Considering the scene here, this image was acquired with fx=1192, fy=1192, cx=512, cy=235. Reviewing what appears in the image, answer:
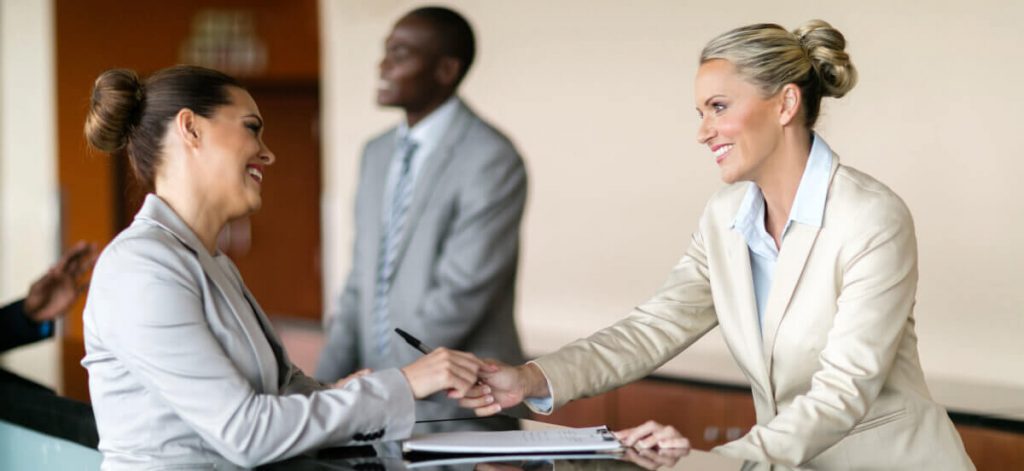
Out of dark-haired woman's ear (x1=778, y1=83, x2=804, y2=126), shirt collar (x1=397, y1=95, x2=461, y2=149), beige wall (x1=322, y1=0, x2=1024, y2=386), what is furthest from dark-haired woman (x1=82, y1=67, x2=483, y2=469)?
shirt collar (x1=397, y1=95, x2=461, y2=149)

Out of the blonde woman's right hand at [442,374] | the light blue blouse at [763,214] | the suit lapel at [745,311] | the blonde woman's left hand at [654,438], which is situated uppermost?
the light blue blouse at [763,214]

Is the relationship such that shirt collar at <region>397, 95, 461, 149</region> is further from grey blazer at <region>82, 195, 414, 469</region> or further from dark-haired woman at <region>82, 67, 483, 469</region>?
grey blazer at <region>82, 195, 414, 469</region>

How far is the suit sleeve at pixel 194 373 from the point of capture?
1880mm

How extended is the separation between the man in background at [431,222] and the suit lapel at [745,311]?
1.48 meters

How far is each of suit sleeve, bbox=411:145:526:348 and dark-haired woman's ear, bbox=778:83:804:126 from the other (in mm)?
1616

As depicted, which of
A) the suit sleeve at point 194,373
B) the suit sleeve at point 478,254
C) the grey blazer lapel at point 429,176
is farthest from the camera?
the grey blazer lapel at point 429,176

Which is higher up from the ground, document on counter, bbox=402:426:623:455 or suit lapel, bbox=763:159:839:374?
suit lapel, bbox=763:159:839:374

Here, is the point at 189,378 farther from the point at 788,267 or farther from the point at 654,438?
the point at 788,267

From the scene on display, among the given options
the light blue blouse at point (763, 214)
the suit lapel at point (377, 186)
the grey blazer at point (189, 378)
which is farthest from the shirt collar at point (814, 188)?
A: the suit lapel at point (377, 186)

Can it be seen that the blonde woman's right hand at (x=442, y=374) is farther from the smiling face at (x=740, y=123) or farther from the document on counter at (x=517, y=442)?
the smiling face at (x=740, y=123)

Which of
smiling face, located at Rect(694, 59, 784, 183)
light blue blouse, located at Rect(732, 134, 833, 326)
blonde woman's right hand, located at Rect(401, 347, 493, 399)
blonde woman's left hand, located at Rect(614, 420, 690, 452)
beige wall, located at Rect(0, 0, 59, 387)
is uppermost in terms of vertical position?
smiling face, located at Rect(694, 59, 784, 183)

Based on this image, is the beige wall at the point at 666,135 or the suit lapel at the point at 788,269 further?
the beige wall at the point at 666,135

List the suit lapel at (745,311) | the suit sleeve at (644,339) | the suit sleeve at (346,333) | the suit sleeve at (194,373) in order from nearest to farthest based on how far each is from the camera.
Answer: the suit sleeve at (194,373) < the suit lapel at (745,311) < the suit sleeve at (644,339) < the suit sleeve at (346,333)

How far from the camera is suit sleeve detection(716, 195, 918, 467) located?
1964 millimetres
